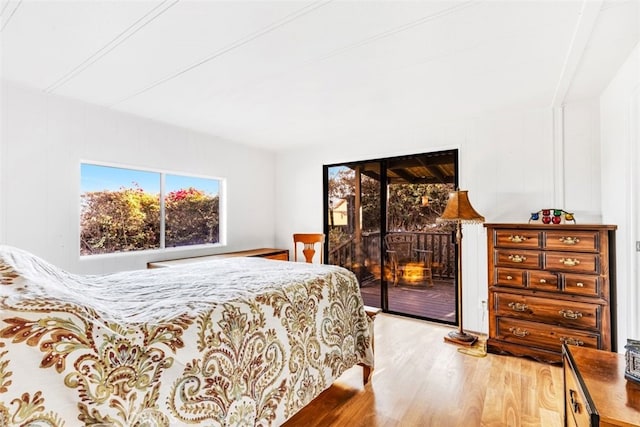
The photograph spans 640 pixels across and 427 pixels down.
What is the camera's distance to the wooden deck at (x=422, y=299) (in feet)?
A: 11.8

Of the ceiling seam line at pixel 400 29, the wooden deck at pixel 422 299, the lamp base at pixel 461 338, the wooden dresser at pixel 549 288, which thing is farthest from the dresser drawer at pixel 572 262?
the ceiling seam line at pixel 400 29

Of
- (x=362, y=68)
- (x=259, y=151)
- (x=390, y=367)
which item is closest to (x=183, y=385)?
(x=390, y=367)

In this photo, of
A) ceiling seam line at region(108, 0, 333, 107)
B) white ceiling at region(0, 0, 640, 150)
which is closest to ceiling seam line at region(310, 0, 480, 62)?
white ceiling at region(0, 0, 640, 150)

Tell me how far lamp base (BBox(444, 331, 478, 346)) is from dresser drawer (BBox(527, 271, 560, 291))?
76 cm

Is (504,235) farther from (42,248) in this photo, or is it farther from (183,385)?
(42,248)

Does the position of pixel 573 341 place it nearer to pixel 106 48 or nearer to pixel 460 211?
pixel 460 211

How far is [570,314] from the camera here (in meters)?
2.45

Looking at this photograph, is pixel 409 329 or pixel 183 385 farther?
pixel 409 329

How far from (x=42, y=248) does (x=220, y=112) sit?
1.97 m

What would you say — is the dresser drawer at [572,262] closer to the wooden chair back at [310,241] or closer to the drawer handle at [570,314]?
the drawer handle at [570,314]

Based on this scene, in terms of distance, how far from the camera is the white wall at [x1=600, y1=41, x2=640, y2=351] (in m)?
2.01

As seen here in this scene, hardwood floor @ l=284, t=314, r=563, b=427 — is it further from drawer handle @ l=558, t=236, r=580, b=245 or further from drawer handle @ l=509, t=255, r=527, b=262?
drawer handle @ l=558, t=236, r=580, b=245

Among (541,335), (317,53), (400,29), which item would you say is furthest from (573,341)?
(317,53)

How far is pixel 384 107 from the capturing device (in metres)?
3.03
